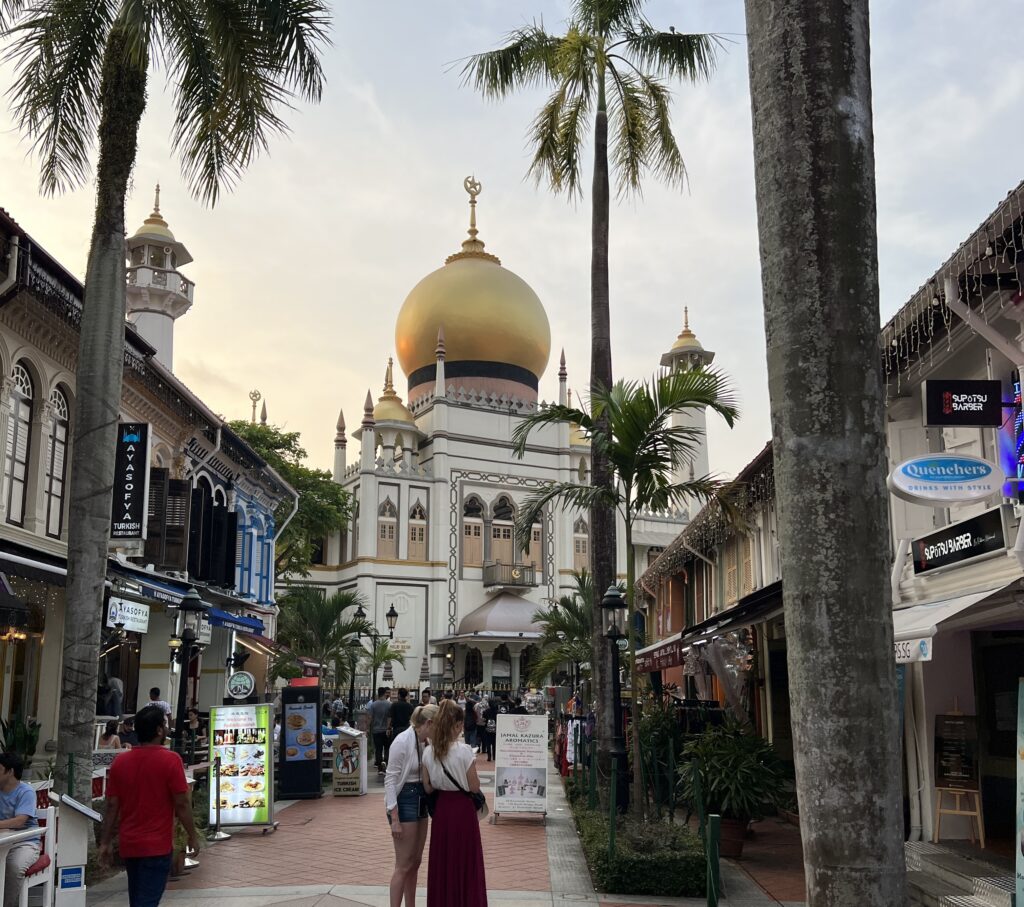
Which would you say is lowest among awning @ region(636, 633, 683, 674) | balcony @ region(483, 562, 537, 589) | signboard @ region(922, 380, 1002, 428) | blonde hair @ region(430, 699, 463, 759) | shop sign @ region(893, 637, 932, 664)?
blonde hair @ region(430, 699, 463, 759)

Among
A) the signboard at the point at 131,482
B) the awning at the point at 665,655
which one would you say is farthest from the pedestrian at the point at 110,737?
the awning at the point at 665,655

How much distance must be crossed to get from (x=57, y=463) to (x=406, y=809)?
428 inches

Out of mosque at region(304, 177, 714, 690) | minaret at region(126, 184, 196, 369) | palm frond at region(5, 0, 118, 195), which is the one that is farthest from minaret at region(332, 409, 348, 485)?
palm frond at region(5, 0, 118, 195)

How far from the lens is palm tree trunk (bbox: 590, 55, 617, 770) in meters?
13.7

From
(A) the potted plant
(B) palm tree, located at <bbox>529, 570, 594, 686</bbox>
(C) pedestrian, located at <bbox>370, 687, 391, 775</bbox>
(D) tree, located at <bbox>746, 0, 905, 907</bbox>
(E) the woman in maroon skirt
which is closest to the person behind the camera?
(D) tree, located at <bbox>746, 0, 905, 907</bbox>

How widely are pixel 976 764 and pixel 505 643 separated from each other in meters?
38.3

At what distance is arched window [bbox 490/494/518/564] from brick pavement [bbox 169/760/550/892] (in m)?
35.3

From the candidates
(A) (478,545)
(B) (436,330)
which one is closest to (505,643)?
(A) (478,545)

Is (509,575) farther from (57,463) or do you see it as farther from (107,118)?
(107,118)

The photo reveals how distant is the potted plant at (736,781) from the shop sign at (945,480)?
3885 millimetres

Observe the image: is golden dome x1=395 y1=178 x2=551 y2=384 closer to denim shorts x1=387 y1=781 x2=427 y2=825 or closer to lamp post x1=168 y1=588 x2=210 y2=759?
lamp post x1=168 y1=588 x2=210 y2=759

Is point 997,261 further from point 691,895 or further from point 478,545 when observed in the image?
point 478,545

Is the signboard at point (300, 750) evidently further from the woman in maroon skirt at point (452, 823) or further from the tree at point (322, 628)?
the tree at point (322, 628)

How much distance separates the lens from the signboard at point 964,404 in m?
9.36
